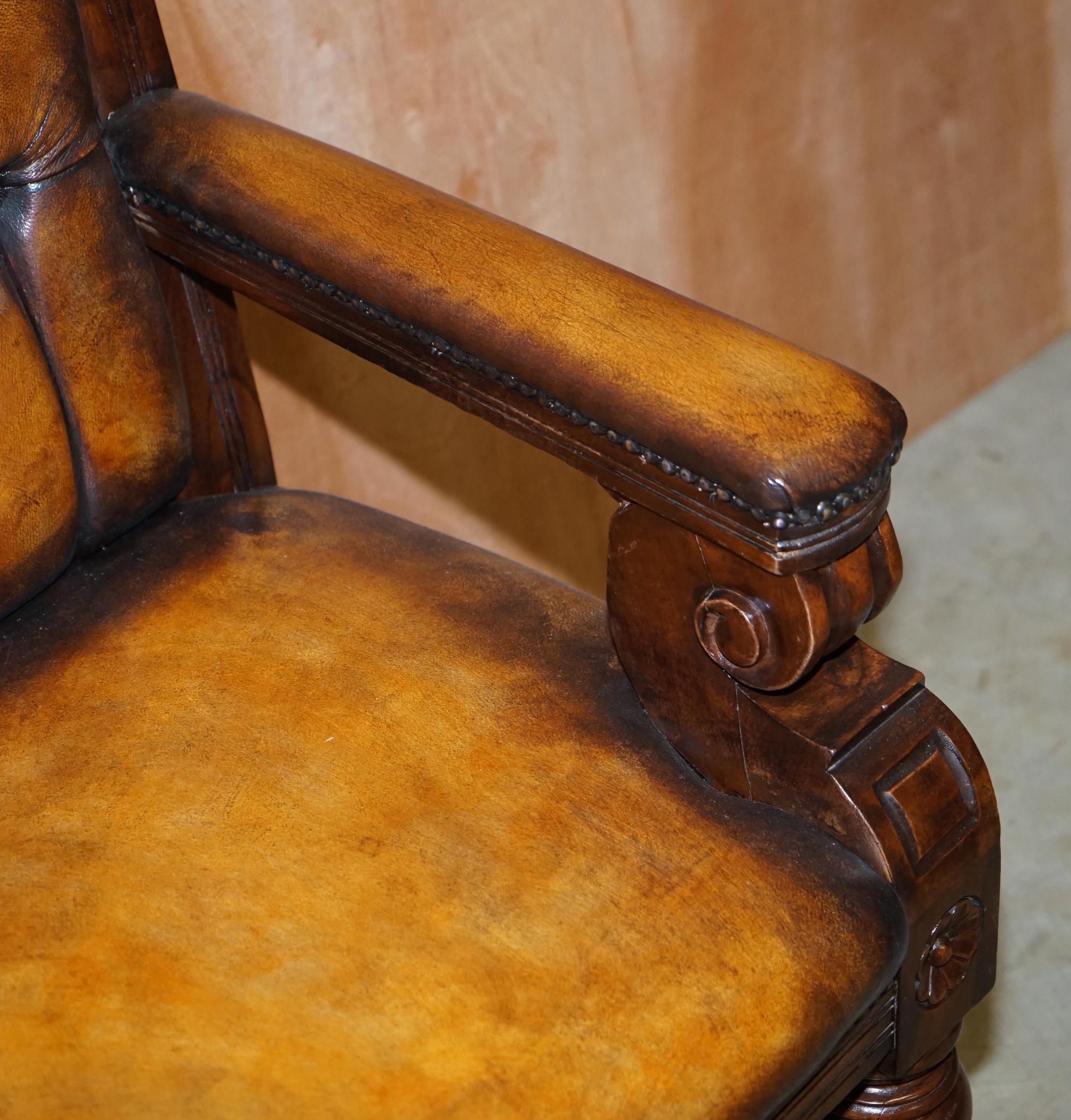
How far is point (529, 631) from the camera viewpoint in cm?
89

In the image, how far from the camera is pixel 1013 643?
1602 millimetres

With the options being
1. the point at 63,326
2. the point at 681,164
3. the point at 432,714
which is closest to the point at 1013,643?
the point at 681,164

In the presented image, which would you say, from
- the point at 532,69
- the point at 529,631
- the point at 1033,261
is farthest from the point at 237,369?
the point at 1033,261

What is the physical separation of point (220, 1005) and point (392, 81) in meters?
0.79

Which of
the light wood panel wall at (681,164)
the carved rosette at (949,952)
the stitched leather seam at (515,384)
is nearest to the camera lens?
the stitched leather seam at (515,384)

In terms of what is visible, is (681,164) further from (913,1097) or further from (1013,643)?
(913,1097)

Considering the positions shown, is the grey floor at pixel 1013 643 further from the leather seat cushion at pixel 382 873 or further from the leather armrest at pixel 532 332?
the leather armrest at pixel 532 332

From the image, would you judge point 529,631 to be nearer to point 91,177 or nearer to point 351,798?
point 351,798

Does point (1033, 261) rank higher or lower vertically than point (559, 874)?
lower

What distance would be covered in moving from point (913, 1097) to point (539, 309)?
19.0 inches

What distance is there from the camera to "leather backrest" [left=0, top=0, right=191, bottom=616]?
0.86 meters

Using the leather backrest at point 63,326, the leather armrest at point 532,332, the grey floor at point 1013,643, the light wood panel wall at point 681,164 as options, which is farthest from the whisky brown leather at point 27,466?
the grey floor at point 1013,643

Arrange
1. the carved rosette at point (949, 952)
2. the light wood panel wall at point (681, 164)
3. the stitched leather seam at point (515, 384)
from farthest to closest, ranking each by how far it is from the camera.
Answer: the light wood panel wall at point (681, 164), the carved rosette at point (949, 952), the stitched leather seam at point (515, 384)

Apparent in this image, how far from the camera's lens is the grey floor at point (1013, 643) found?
4.12 feet
